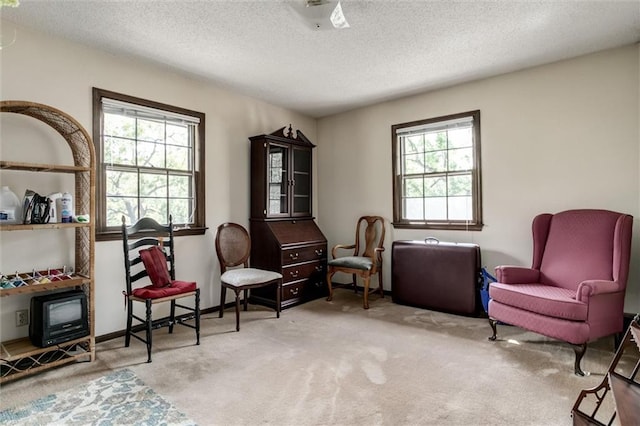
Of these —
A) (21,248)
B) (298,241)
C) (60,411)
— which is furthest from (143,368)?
(298,241)

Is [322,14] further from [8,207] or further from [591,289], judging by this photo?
[591,289]

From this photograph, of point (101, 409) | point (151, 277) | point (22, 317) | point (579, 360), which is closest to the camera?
point (101, 409)

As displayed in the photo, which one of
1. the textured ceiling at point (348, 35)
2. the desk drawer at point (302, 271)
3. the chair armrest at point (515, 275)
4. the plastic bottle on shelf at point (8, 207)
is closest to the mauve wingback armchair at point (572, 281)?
the chair armrest at point (515, 275)

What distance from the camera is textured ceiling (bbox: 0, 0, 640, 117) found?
2422 mm

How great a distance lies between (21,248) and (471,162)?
14.2 feet

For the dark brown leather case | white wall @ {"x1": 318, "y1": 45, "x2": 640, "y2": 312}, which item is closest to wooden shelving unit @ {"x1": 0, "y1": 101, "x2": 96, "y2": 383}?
the dark brown leather case

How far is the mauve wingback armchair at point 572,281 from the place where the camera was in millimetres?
2412

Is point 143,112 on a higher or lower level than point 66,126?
higher

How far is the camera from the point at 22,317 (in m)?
2.59

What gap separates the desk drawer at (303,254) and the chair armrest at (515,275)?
6.93ft

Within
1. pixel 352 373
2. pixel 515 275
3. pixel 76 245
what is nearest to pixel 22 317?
pixel 76 245

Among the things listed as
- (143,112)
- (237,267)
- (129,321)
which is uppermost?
(143,112)

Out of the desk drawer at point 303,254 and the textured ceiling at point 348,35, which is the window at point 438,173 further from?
the desk drawer at point 303,254

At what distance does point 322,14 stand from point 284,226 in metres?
2.48
